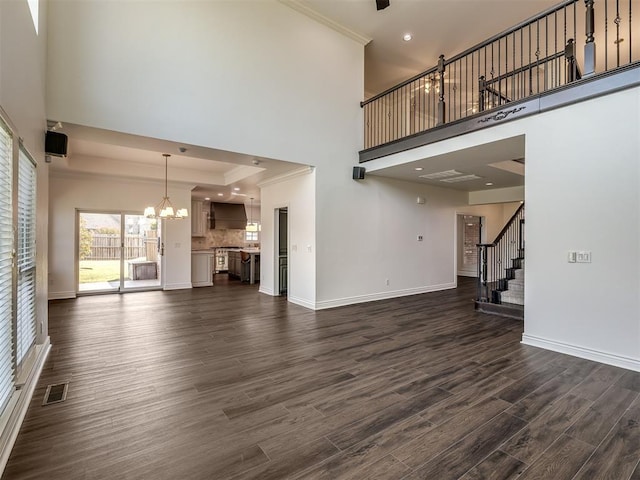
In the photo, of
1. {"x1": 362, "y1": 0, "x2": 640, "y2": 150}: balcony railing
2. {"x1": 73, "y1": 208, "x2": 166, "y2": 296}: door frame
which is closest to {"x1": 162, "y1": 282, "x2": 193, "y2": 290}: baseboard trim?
{"x1": 73, "y1": 208, "x2": 166, "y2": 296}: door frame

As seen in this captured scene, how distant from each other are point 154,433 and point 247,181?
6.41m

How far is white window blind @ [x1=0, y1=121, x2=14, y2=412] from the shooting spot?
2.08 metres

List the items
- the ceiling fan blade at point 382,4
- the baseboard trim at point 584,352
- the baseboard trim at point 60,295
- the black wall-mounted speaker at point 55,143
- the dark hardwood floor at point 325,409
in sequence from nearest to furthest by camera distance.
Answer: the dark hardwood floor at point 325,409 → the baseboard trim at point 584,352 → the black wall-mounted speaker at point 55,143 → the ceiling fan blade at point 382,4 → the baseboard trim at point 60,295

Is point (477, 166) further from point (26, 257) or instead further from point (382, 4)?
point (26, 257)

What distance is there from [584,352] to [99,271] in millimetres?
9347

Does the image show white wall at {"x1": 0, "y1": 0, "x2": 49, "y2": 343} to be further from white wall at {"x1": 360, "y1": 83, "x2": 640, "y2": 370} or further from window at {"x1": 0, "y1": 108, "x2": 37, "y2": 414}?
white wall at {"x1": 360, "y1": 83, "x2": 640, "y2": 370}

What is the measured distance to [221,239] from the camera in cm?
1287

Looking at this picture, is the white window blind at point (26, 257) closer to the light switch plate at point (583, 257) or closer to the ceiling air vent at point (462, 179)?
the light switch plate at point (583, 257)

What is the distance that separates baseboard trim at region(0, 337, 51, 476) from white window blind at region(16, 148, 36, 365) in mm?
230

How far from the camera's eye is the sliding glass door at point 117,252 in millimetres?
7504

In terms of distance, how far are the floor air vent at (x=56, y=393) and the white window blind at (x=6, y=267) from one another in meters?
0.43

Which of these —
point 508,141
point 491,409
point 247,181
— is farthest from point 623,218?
point 247,181

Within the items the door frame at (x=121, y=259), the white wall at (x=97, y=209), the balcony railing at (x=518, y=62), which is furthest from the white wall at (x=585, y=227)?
the door frame at (x=121, y=259)

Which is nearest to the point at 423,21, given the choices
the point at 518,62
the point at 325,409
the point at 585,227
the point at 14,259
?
the point at 518,62
